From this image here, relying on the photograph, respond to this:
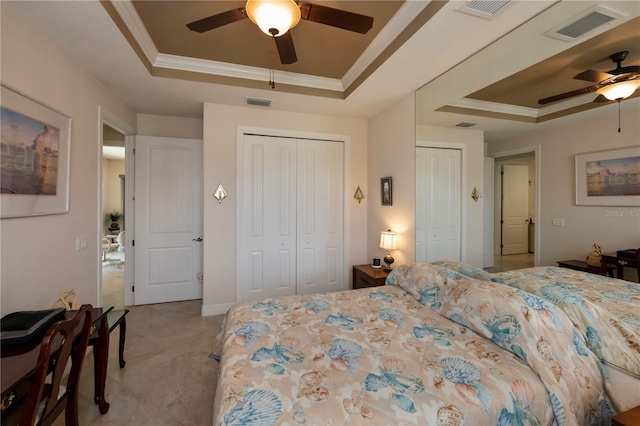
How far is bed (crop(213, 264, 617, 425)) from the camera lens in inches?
40.8

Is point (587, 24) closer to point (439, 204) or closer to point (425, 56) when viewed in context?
point (425, 56)

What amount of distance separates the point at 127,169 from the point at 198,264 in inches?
63.9

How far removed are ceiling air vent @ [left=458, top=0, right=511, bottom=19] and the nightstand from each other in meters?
2.44

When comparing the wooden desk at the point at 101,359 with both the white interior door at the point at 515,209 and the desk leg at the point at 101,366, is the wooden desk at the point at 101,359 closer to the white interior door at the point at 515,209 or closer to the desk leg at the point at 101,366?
the desk leg at the point at 101,366

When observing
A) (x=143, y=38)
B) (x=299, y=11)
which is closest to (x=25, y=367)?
(x=299, y=11)

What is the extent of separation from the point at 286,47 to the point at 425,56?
3.85 ft

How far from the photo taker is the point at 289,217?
12.3 feet

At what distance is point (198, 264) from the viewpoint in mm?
3973

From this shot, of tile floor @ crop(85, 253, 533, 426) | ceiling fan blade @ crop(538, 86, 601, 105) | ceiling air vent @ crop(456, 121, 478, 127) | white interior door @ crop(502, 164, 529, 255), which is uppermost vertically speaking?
ceiling air vent @ crop(456, 121, 478, 127)

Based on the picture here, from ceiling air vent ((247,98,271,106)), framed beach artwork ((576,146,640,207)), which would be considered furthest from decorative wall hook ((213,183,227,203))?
framed beach artwork ((576,146,640,207))

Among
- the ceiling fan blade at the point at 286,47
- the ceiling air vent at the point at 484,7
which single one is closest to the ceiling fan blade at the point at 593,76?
the ceiling air vent at the point at 484,7

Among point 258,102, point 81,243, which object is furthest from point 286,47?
point 81,243

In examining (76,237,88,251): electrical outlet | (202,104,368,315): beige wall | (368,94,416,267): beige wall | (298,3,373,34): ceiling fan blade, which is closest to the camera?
(298,3,373,34): ceiling fan blade

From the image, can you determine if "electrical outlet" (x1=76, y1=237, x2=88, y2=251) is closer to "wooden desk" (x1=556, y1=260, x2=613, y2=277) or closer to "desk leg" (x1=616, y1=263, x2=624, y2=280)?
"wooden desk" (x1=556, y1=260, x2=613, y2=277)
